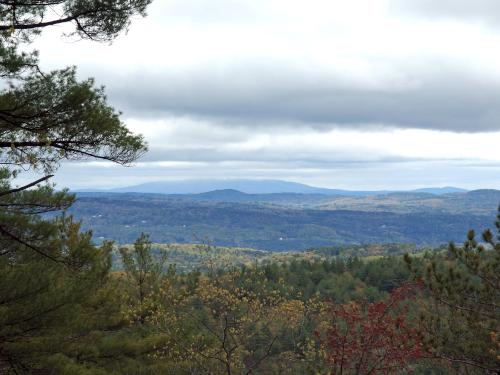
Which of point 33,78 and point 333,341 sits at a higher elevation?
point 33,78

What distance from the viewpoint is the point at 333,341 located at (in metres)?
13.0

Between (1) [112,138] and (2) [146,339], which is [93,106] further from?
(2) [146,339]

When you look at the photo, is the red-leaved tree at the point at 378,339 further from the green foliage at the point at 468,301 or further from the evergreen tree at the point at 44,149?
the evergreen tree at the point at 44,149

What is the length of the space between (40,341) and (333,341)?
739 cm

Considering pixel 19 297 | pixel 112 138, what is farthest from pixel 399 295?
pixel 19 297

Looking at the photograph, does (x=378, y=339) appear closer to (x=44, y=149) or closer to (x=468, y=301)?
(x=468, y=301)

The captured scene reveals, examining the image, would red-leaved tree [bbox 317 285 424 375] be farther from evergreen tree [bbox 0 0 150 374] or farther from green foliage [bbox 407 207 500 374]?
evergreen tree [bbox 0 0 150 374]

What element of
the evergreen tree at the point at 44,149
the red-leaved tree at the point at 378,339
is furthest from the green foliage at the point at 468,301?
the evergreen tree at the point at 44,149

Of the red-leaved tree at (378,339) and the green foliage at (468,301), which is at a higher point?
the green foliage at (468,301)

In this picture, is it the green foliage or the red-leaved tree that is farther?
the red-leaved tree

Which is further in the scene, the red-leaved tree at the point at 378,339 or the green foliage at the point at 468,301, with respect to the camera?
the red-leaved tree at the point at 378,339

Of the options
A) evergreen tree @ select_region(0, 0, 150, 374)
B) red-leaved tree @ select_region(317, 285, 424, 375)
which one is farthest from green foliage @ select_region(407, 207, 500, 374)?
evergreen tree @ select_region(0, 0, 150, 374)

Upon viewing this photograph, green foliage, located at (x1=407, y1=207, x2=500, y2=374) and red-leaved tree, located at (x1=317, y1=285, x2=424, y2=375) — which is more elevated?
green foliage, located at (x1=407, y1=207, x2=500, y2=374)

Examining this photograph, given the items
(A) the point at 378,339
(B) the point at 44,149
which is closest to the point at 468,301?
(A) the point at 378,339
